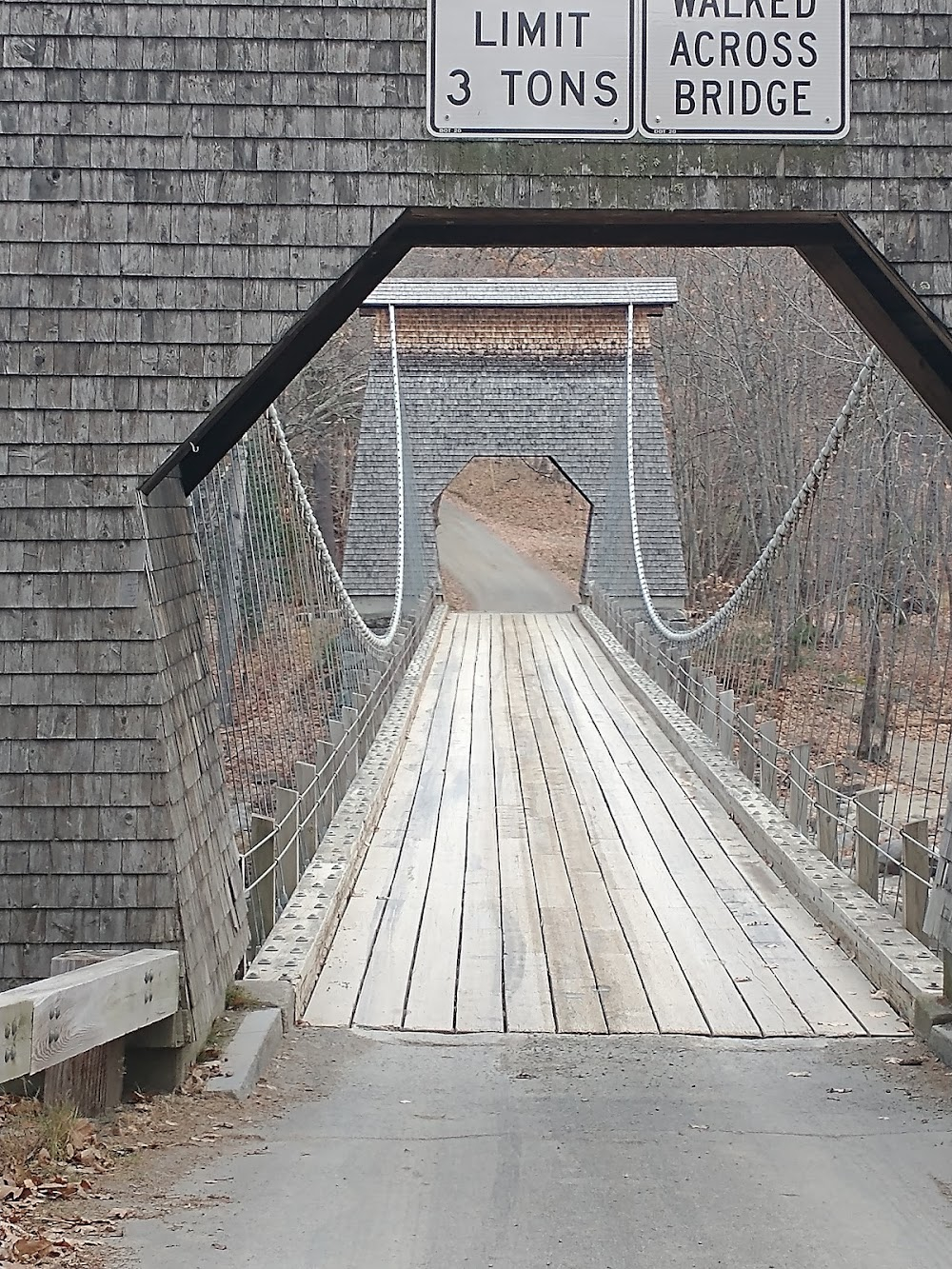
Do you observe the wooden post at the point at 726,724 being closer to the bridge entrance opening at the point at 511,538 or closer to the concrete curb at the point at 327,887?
the concrete curb at the point at 327,887

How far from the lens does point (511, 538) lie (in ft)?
124

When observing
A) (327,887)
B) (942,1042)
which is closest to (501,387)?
(327,887)

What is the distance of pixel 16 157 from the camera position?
4.04 meters

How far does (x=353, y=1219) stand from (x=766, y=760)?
17.2ft

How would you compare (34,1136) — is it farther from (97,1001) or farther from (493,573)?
(493,573)

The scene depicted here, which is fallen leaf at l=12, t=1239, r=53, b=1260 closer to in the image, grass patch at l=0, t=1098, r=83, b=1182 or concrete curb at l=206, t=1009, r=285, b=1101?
grass patch at l=0, t=1098, r=83, b=1182

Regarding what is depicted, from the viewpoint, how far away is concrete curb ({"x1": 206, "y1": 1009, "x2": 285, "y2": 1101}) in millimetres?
3877

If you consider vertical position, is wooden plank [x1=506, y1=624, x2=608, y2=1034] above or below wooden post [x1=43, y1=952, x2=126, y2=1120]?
below

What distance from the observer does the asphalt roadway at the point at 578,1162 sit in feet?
9.63

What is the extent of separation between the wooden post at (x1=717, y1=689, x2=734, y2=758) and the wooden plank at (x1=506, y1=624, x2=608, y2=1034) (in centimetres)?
115

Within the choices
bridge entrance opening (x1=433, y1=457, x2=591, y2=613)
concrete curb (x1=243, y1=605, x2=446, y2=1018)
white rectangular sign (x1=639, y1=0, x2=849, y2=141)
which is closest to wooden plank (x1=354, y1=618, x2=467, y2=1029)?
concrete curb (x1=243, y1=605, x2=446, y2=1018)

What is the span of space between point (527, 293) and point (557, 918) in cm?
1557

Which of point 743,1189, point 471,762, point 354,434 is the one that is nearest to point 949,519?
point 471,762

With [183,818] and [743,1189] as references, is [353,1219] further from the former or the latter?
[183,818]
